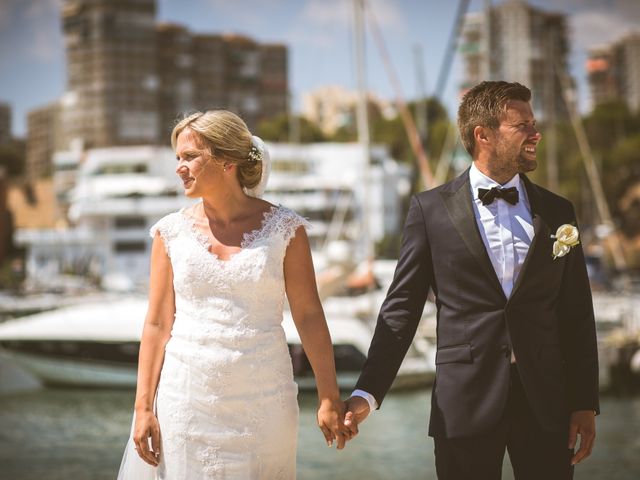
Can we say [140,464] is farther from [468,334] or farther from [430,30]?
[430,30]

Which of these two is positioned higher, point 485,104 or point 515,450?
point 485,104

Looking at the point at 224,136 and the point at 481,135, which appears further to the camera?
the point at 224,136

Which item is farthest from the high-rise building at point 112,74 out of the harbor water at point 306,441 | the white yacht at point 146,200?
the harbor water at point 306,441

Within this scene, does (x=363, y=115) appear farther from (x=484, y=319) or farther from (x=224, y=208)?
(x=484, y=319)

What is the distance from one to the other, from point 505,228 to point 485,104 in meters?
0.41

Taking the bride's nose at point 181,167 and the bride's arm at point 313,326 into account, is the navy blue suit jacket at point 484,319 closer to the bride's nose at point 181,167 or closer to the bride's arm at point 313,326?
the bride's arm at point 313,326

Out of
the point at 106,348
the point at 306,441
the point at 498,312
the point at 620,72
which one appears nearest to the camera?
the point at 498,312

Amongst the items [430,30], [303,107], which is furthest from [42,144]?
[430,30]

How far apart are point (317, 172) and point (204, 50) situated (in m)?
43.6

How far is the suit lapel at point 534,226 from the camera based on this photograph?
3.02m

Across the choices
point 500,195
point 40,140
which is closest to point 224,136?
point 500,195

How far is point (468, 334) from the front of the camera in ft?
10.1

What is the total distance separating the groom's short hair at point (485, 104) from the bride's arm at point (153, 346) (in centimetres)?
109

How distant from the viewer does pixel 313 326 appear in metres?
3.29
